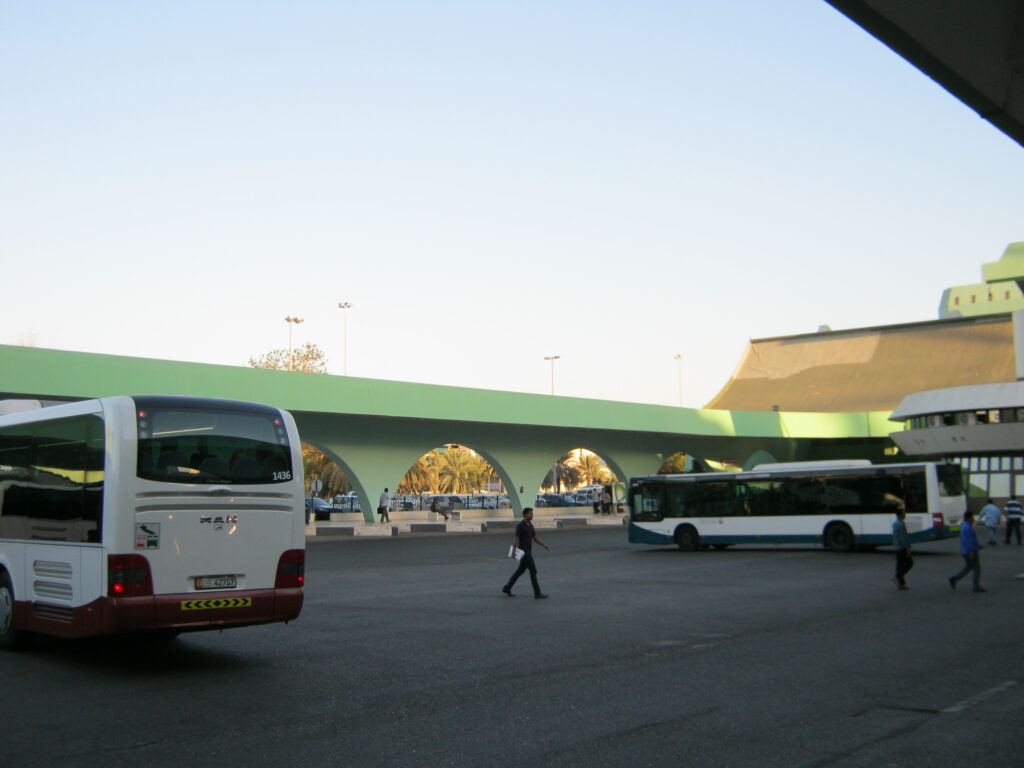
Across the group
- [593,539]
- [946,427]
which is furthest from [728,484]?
[946,427]

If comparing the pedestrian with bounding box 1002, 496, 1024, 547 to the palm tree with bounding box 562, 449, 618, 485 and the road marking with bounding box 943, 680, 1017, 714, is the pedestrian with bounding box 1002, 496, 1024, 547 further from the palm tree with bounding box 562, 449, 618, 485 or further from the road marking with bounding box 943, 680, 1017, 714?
the palm tree with bounding box 562, 449, 618, 485

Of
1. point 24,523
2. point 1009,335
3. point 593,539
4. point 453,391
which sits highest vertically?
point 1009,335

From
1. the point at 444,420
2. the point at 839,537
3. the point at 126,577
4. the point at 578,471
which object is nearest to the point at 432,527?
the point at 444,420

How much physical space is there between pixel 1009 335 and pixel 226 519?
68.9 metres

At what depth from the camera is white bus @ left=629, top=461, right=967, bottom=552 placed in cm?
2580

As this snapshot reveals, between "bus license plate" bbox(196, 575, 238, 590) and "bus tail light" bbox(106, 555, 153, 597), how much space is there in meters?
0.49

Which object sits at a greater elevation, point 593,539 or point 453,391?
point 453,391

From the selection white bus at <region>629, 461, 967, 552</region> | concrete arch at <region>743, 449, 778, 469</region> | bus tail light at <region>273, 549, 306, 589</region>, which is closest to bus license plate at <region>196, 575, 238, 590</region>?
bus tail light at <region>273, 549, 306, 589</region>

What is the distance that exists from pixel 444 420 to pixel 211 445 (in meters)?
29.3

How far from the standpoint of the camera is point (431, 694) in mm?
8117

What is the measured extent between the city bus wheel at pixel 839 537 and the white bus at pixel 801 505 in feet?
0.09

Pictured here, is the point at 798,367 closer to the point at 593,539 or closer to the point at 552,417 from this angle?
the point at 552,417

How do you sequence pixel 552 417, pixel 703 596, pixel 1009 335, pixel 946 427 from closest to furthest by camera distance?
pixel 703 596
pixel 552 417
pixel 946 427
pixel 1009 335

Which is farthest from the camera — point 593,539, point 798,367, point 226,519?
point 798,367
